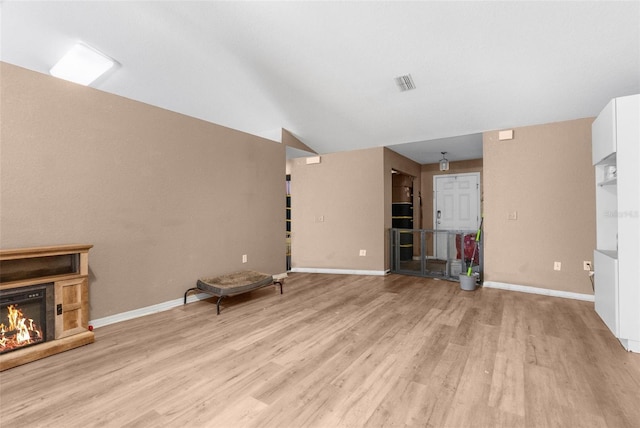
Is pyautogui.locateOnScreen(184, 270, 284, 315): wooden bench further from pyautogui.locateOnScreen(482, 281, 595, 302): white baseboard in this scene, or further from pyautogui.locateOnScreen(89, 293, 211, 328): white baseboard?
pyautogui.locateOnScreen(482, 281, 595, 302): white baseboard

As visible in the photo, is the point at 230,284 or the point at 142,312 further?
the point at 230,284

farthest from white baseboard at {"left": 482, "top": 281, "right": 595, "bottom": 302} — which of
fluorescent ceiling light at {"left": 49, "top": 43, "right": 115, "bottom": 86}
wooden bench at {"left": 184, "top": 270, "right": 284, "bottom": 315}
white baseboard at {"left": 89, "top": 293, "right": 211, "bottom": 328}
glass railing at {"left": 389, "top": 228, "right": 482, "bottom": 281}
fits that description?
fluorescent ceiling light at {"left": 49, "top": 43, "right": 115, "bottom": 86}

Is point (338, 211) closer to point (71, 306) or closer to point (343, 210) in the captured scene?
point (343, 210)

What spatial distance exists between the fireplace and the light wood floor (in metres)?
0.20

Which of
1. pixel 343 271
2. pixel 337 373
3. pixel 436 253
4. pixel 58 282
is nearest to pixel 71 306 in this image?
pixel 58 282

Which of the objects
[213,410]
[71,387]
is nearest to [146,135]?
[71,387]

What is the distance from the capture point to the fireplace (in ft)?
6.54

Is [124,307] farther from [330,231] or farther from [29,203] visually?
[330,231]

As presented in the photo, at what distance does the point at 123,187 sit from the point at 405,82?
344 cm

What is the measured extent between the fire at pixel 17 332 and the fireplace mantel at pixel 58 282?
6cm

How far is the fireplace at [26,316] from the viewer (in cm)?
199

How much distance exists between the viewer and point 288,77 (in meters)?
3.76

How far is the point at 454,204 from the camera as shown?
6.67m

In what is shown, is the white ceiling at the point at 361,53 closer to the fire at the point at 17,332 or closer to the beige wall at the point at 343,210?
the beige wall at the point at 343,210
